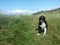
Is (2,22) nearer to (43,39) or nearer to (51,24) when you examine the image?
(43,39)

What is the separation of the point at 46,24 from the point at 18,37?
382 centimetres

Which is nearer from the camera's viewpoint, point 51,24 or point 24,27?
point 24,27

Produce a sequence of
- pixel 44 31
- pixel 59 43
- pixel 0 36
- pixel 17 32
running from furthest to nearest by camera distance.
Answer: pixel 44 31
pixel 59 43
pixel 17 32
pixel 0 36

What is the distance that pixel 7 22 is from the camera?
8.60 m

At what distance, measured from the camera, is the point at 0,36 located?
7.90 m

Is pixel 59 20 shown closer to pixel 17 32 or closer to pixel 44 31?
pixel 44 31

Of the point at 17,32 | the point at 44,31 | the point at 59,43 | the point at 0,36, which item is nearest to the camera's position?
the point at 0,36

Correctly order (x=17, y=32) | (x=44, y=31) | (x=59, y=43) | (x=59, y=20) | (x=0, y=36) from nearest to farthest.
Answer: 1. (x=0, y=36)
2. (x=17, y=32)
3. (x=59, y=43)
4. (x=44, y=31)
5. (x=59, y=20)

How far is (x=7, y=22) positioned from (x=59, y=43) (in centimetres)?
307

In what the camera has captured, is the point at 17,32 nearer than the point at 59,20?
Yes

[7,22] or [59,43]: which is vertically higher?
[7,22]

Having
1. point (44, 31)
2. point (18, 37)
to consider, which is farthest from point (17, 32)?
point (44, 31)

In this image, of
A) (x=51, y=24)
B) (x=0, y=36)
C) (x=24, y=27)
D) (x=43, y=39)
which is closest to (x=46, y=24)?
(x=51, y=24)

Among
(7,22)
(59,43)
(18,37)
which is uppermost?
(7,22)
